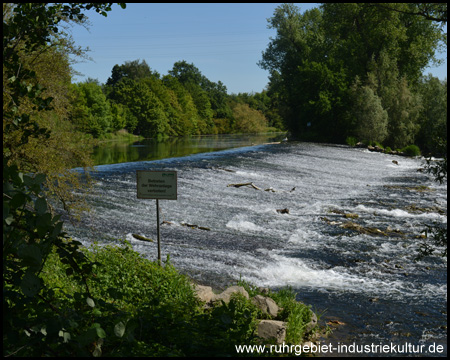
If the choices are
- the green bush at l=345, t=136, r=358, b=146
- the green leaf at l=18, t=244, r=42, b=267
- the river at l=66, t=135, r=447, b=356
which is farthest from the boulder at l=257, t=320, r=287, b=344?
the green bush at l=345, t=136, r=358, b=146

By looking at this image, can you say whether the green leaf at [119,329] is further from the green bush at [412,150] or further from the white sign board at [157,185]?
the green bush at [412,150]

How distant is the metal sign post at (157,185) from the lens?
24.8 feet

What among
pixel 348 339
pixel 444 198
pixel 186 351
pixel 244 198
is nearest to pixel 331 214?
pixel 244 198

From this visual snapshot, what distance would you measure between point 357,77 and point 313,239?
34902mm

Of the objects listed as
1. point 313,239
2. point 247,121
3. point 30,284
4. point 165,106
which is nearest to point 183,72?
point 247,121

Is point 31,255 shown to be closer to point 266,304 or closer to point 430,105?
point 266,304

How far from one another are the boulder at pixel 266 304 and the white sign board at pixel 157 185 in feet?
7.31

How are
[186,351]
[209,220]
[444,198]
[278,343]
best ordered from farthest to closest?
[444,198] < [209,220] < [278,343] < [186,351]

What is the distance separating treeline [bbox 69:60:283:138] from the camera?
50938 mm

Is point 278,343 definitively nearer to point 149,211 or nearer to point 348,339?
point 348,339

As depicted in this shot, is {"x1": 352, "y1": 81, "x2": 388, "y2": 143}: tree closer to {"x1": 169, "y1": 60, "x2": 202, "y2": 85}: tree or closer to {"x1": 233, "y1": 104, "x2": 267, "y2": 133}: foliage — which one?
{"x1": 233, "y1": 104, "x2": 267, "y2": 133}: foliage

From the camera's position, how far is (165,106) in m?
69.6

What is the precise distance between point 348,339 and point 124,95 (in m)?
59.5

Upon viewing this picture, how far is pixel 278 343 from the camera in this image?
210 inches
